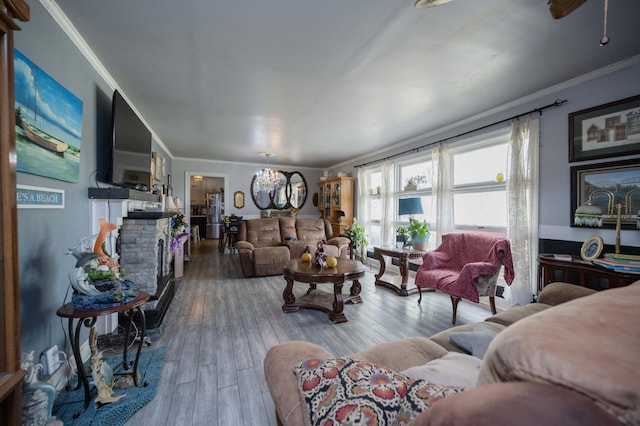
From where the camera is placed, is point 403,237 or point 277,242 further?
point 277,242

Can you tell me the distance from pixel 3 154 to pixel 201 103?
260 cm

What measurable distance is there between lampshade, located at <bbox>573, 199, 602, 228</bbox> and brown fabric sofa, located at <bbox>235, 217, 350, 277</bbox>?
3.34m

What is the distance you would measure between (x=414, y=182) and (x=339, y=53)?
3.12 meters

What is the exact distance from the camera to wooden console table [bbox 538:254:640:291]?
1954 millimetres

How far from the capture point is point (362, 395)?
0.66 meters

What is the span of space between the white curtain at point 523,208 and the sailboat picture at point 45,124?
164 inches

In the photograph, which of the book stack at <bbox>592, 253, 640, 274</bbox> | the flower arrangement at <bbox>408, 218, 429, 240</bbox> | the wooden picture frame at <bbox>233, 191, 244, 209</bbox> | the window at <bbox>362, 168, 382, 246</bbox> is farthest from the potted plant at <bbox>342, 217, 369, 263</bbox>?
the book stack at <bbox>592, 253, 640, 274</bbox>

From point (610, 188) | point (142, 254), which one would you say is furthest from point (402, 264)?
point (142, 254)

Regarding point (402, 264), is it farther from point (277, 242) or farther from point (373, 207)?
point (277, 242)

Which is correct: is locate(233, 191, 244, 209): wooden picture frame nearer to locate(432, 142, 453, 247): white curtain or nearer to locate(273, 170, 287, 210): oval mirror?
locate(273, 170, 287, 210): oval mirror

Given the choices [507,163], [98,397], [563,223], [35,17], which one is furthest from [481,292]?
[35,17]

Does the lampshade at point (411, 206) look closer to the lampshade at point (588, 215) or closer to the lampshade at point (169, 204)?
the lampshade at point (588, 215)

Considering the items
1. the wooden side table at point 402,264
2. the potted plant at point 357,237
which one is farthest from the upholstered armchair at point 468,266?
the potted plant at point 357,237

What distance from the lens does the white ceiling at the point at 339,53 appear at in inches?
65.9
